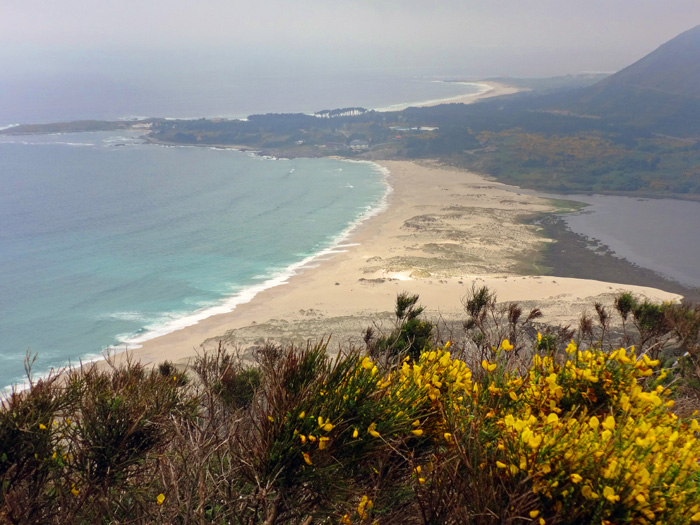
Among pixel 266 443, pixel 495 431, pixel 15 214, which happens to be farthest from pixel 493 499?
pixel 15 214

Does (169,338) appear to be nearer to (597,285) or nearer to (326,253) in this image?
(326,253)

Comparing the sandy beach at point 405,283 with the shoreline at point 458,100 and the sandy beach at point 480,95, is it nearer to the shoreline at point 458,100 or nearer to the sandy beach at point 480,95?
the shoreline at point 458,100

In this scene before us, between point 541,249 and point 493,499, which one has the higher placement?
point 493,499

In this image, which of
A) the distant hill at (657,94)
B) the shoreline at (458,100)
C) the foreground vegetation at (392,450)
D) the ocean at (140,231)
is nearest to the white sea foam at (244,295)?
the ocean at (140,231)

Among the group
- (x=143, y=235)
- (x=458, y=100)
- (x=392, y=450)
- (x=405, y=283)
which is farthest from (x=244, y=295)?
(x=458, y=100)

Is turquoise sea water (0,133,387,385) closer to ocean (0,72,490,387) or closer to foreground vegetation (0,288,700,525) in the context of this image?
ocean (0,72,490,387)

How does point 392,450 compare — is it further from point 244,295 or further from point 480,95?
point 480,95
